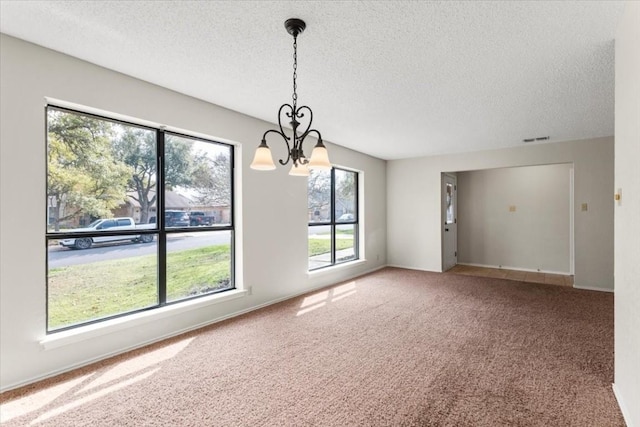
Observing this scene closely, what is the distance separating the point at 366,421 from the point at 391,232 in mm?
5522

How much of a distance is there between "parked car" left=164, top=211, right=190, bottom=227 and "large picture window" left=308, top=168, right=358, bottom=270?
A: 7.04ft

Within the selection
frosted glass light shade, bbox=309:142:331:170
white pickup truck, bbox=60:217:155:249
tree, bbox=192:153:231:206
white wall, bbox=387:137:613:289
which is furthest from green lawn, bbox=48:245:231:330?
white wall, bbox=387:137:613:289

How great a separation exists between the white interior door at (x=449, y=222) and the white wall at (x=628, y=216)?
4.54 meters

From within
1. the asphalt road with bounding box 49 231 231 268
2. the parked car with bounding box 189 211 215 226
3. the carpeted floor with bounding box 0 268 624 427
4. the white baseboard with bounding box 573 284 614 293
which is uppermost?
the parked car with bounding box 189 211 215 226

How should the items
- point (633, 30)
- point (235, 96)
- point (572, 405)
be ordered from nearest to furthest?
point (633, 30) → point (572, 405) → point (235, 96)

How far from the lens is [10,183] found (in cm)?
231

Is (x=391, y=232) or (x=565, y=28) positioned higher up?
(x=565, y=28)

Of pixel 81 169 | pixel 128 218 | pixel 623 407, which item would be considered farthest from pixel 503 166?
pixel 81 169

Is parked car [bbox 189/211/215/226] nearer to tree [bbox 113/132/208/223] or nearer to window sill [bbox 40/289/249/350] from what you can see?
tree [bbox 113/132/208/223]

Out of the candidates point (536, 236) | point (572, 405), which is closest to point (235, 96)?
point (572, 405)

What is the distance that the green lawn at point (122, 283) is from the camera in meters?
2.69

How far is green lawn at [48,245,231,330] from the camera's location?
8.82ft

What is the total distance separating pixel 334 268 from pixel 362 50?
3.91 metres

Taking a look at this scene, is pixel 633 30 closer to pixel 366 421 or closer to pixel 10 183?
pixel 366 421
